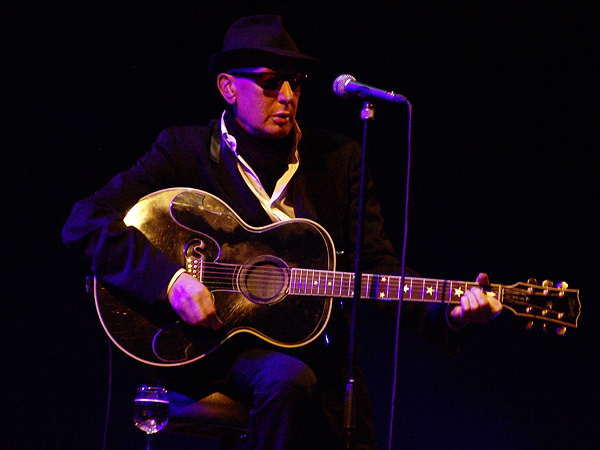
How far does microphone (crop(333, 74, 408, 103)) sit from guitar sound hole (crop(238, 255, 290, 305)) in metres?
0.75

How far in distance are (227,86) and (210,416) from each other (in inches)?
60.2

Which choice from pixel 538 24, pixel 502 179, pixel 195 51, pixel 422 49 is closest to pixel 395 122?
pixel 422 49

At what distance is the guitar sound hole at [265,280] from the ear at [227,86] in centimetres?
89

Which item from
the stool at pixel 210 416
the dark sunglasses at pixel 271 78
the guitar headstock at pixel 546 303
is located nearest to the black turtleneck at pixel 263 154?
the dark sunglasses at pixel 271 78

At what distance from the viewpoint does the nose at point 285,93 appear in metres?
2.82

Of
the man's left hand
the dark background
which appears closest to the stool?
the man's left hand

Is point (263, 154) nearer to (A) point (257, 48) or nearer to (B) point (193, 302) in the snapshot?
(A) point (257, 48)

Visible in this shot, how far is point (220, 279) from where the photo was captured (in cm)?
252

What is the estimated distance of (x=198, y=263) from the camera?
8.36ft

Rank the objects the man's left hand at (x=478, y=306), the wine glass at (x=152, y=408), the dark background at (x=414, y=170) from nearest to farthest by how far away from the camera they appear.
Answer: the man's left hand at (x=478, y=306), the wine glass at (x=152, y=408), the dark background at (x=414, y=170)

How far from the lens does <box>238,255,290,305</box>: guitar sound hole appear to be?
2504 millimetres

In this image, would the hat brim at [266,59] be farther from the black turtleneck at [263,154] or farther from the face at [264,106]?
the black turtleneck at [263,154]

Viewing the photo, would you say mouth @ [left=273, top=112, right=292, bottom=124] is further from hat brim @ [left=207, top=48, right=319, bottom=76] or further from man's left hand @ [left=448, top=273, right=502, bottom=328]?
man's left hand @ [left=448, top=273, right=502, bottom=328]

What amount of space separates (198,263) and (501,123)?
223 centimetres
